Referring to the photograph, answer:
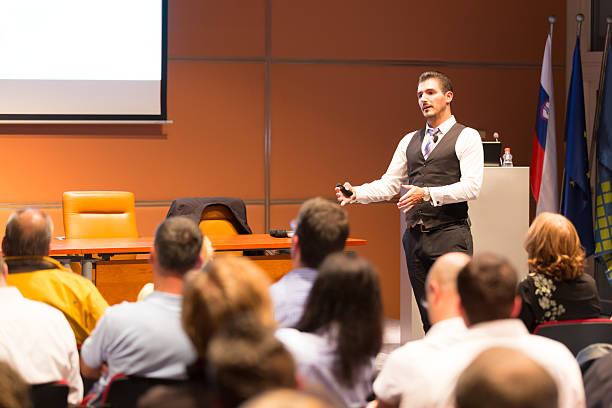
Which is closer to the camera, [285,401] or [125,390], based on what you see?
[285,401]

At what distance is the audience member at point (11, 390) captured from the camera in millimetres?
1098

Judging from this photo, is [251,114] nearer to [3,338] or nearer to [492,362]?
[3,338]

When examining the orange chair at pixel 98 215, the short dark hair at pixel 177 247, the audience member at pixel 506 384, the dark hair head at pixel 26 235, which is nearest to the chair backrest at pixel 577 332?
the short dark hair at pixel 177 247

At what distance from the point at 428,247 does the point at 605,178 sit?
2284 millimetres

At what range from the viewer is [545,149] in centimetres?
580

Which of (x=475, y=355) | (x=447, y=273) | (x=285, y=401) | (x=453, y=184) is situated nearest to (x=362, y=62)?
(x=453, y=184)

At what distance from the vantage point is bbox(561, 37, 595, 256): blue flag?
219 inches

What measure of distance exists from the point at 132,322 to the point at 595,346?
4.40 feet

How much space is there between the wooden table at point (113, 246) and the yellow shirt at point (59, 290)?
129 cm

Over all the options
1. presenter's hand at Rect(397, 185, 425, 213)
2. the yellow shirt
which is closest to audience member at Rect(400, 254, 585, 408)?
the yellow shirt

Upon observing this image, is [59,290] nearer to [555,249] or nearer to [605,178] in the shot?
[555,249]

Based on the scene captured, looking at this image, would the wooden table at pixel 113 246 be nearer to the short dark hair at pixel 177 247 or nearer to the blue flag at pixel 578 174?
the short dark hair at pixel 177 247

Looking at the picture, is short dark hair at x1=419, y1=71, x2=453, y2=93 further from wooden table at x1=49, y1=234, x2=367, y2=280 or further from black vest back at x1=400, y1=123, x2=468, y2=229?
wooden table at x1=49, y1=234, x2=367, y2=280

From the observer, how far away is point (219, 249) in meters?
4.20
